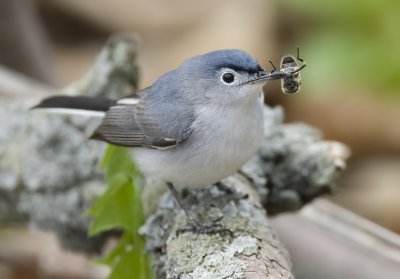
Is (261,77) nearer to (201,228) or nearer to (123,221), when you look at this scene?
(201,228)

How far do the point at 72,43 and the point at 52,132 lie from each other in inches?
121

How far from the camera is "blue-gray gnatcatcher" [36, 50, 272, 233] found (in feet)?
8.13

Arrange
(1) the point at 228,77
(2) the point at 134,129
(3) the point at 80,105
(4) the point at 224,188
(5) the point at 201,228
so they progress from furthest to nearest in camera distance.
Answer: (3) the point at 80,105 < (2) the point at 134,129 < (4) the point at 224,188 < (1) the point at 228,77 < (5) the point at 201,228

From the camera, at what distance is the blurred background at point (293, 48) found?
4.48m

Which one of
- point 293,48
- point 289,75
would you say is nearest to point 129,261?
point 289,75

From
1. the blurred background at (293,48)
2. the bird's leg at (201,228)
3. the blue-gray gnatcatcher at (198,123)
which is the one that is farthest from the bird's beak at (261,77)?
the blurred background at (293,48)

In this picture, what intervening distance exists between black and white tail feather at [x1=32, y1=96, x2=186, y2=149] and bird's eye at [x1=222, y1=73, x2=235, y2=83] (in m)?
0.24

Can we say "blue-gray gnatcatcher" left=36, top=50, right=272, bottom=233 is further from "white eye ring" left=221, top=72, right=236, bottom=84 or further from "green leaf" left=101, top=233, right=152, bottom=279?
"green leaf" left=101, top=233, right=152, bottom=279

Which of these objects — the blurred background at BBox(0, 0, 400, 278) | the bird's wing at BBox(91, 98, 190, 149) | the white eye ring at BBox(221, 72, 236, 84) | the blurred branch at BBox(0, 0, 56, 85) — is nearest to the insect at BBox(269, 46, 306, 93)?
the white eye ring at BBox(221, 72, 236, 84)

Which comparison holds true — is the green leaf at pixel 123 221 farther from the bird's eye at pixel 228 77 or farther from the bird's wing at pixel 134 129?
the bird's eye at pixel 228 77

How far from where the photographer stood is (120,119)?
2783mm

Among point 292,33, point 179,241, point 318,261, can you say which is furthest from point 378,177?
point 179,241

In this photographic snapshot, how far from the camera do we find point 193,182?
254 centimetres

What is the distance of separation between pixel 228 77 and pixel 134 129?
416 millimetres
